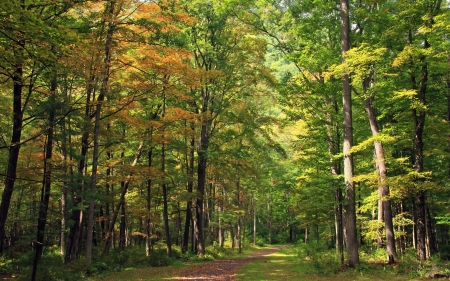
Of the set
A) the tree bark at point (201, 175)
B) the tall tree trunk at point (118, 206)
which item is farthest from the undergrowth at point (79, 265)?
the tall tree trunk at point (118, 206)

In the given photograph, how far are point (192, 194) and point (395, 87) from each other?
41.2 ft

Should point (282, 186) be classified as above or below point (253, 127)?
below

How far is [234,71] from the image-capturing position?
72.1 feet

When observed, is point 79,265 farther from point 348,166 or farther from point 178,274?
point 348,166

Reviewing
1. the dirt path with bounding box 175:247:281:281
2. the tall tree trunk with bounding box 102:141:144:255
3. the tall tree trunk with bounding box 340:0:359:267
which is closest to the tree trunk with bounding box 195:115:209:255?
the tall tree trunk with bounding box 102:141:144:255

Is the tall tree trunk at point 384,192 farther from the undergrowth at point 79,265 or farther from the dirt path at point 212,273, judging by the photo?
the undergrowth at point 79,265

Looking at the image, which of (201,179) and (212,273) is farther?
(201,179)

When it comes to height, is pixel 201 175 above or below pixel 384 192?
above

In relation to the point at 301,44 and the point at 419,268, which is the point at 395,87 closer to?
the point at 301,44

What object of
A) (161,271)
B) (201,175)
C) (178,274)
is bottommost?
(161,271)

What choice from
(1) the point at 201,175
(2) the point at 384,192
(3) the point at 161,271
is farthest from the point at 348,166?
(1) the point at 201,175

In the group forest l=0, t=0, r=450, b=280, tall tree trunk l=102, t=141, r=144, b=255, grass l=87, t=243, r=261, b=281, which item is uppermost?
forest l=0, t=0, r=450, b=280

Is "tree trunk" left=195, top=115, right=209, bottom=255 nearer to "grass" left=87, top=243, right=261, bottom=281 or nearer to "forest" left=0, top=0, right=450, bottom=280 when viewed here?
"forest" left=0, top=0, right=450, bottom=280

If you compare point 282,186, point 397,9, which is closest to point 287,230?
point 282,186
